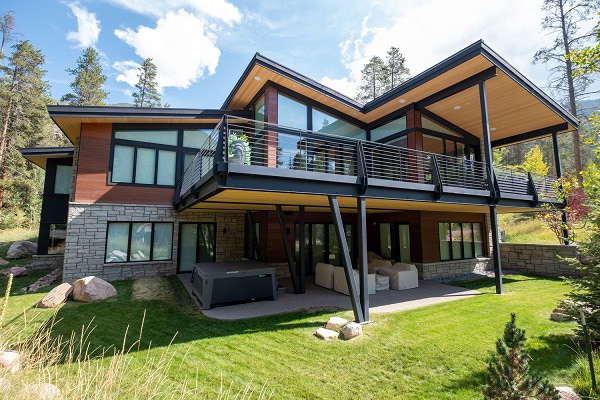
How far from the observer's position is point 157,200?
11.2 m

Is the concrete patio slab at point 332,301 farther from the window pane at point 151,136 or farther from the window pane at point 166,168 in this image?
the window pane at point 151,136

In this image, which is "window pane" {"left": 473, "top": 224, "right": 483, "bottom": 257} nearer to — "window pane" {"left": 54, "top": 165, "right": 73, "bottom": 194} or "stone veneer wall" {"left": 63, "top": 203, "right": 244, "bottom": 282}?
"stone veneer wall" {"left": 63, "top": 203, "right": 244, "bottom": 282}

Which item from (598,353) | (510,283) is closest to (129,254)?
(598,353)

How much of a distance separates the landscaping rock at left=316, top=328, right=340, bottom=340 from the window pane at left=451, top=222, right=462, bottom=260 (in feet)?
29.4

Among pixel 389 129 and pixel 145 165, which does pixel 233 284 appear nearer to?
pixel 145 165

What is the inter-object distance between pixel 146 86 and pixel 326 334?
37225 mm

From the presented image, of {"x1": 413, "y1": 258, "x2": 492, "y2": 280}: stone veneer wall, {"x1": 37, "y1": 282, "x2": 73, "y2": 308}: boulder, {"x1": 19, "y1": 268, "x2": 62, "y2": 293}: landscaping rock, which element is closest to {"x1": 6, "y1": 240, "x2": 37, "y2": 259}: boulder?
{"x1": 19, "y1": 268, "x2": 62, "y2": 293}: landscaping rock

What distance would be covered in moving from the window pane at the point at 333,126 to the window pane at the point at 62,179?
445 inches

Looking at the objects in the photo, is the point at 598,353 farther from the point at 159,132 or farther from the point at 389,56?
the point at 389,56

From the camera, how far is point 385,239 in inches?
501

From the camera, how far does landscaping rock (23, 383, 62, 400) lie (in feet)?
6.44

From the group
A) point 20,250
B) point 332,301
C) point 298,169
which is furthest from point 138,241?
point 20,250

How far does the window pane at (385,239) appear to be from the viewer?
12430 millimetres

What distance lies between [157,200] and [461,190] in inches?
430
